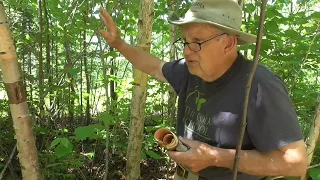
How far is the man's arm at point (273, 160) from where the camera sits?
146 cm

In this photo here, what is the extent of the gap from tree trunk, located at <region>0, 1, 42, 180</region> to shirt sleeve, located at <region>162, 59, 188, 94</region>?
106 centimetres

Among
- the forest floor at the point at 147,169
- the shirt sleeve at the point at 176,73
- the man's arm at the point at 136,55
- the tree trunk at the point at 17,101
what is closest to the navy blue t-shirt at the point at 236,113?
the shirt sleeve at the point at 176,73

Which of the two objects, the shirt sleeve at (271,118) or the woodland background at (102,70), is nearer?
the shirt sleeve at (271,118)

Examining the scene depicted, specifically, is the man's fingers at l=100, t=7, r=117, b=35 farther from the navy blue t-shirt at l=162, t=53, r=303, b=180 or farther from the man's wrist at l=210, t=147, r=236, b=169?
the man's wrist at l=210, t=147, r=236, b=169

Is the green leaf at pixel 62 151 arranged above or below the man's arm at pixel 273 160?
below

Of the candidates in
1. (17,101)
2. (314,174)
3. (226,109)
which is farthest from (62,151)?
(314,174)

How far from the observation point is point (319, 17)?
279cm

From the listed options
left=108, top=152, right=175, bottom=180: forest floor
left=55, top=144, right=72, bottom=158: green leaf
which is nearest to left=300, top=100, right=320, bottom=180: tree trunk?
left=55, top=144, right=72, bottom=158: green leaf

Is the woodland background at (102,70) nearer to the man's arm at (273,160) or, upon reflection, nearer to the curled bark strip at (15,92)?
the curled bark strip at (15,92)

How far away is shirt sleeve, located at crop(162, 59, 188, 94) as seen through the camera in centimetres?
228

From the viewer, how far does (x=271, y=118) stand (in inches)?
58.7

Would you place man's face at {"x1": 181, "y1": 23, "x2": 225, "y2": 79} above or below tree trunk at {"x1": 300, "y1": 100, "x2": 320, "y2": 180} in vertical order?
above

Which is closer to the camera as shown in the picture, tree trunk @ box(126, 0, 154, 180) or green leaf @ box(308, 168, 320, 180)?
green leaf @ box(308, 168, 320, 180)

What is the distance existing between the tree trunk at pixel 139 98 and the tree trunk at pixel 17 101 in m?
1.12
